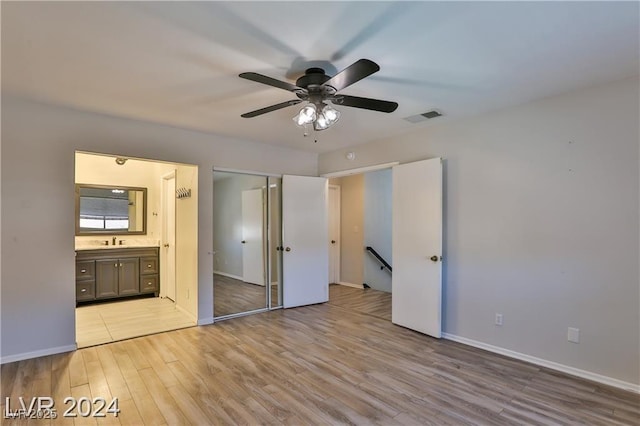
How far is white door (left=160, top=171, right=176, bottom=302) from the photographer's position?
5.49 m

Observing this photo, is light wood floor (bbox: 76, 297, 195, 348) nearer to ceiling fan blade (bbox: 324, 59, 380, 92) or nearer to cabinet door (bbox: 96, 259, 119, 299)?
cabinet door (bbox: 96, 259, 119, 299)

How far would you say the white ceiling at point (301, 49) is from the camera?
1.92 meters

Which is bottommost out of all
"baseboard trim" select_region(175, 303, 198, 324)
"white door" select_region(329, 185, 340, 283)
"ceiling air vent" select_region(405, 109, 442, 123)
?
"baseboard trim" select_region(175, 303, 198, 324)

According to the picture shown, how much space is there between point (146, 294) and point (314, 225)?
334 cm

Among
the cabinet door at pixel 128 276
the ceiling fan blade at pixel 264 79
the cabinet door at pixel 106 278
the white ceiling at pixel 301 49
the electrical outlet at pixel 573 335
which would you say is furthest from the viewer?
the cabinet door at pixel 128 276

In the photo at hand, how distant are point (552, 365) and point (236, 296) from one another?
3978 mm

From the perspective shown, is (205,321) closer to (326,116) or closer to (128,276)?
(128,276)

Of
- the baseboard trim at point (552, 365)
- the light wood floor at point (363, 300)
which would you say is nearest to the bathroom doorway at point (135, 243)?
the light wood floor at point (363, 300)

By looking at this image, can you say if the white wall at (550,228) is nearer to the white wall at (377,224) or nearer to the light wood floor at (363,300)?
→ the light wood floor at (363,300)

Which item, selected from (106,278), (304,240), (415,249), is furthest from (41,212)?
(415,249)

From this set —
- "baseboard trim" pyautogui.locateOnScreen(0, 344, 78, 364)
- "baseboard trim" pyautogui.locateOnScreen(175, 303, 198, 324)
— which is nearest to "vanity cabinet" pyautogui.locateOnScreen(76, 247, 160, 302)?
"baseboard trim" pyautogui.locateOnScreen(175, 303, 198, 324)

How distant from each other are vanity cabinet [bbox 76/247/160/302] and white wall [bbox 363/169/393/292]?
4.11 meters

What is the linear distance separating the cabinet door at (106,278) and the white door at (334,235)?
4.11 metres

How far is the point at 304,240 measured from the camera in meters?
5.39
